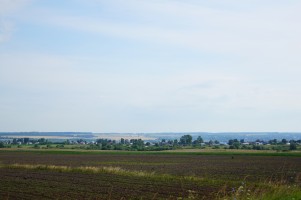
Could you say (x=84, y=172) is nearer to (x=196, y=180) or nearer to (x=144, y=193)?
(x=196, y=180)

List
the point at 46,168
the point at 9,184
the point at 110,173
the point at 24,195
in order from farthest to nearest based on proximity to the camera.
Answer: the point at 46,168
the point at 110,173
the point at 9,184
the point at 24,195

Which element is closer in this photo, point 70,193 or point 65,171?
point 70,193

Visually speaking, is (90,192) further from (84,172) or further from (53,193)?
(84,172)

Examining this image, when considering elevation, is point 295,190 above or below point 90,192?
above

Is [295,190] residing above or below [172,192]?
above

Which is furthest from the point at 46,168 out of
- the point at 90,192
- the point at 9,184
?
the point at 90,192

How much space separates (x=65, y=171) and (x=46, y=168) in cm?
413

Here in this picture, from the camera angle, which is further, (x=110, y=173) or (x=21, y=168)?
(x=21, y=168)

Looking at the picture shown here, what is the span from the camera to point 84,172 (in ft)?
146

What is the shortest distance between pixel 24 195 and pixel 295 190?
16360 mm

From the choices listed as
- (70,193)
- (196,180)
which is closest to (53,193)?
(70,193)

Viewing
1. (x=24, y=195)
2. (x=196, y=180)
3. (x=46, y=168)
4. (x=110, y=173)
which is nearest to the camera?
(x=24, y=195)

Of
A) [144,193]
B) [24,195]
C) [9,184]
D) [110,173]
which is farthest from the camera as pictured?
[110,173]

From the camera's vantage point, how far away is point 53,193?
25500mm
